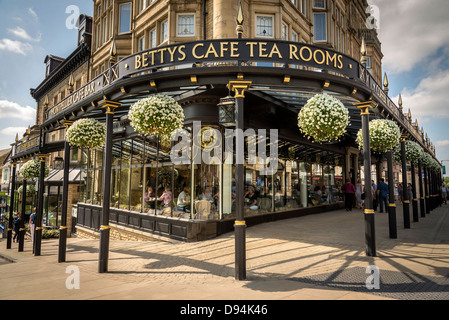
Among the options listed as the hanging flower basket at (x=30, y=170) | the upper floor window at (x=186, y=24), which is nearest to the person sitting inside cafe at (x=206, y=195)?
the upper floor window at (x=186, y=24)

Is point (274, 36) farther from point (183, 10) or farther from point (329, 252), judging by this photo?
point (329, 252)

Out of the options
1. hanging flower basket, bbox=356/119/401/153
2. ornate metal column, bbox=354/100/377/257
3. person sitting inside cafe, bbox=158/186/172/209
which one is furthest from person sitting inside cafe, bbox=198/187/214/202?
hanging flower basket, bbox=356/119/401/153

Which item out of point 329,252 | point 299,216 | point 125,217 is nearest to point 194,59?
point 329,252

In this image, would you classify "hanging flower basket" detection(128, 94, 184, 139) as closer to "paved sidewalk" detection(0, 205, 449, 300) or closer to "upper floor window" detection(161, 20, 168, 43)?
"paved sidewalk" detection(0, 205, 449, 300)

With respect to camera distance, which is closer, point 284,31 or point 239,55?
point 239,55

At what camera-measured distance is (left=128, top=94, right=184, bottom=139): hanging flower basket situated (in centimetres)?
571

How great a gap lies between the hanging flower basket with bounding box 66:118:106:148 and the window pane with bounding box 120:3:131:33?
11.3 m

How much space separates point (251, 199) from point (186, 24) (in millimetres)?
8120

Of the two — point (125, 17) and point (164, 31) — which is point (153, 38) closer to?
point (164, 31)

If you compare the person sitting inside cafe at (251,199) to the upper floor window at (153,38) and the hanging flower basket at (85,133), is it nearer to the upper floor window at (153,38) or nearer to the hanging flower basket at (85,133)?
the hanging flower basket at (85,133)

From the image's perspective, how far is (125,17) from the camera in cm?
1706

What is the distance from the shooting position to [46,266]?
7.69 meters

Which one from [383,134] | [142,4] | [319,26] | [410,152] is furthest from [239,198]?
[319,26]
